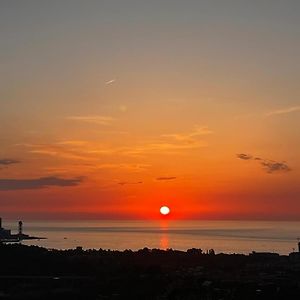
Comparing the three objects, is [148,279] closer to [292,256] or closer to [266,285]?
[266,285]

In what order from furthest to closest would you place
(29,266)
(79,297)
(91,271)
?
(29,266)
(91,271)
(79,297)

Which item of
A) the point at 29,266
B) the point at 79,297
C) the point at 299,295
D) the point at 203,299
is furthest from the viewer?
the point at 29,266

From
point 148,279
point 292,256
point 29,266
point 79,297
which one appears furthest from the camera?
point 292,256

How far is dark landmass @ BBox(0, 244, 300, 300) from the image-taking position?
17641 mm

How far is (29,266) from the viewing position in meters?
28.6

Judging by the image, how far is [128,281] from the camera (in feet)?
68.1

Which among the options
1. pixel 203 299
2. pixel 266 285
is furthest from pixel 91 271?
pixel 203 299

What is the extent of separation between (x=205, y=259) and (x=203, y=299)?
68.5 ft

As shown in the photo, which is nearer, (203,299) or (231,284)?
(203,299)

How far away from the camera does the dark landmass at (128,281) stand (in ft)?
57.9

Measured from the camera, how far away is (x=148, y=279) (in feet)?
69.1

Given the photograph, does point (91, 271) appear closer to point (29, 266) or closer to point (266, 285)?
point (29, 266)

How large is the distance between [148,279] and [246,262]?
50.9ft

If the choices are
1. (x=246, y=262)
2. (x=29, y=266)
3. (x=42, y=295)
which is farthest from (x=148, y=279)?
(x=246, y=262)
